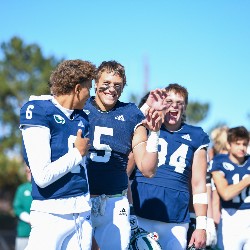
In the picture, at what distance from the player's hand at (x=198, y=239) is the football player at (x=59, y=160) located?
1507mm

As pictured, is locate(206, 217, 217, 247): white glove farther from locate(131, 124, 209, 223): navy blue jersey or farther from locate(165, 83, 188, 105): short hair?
locate(165, 83, 188, 105): short hair

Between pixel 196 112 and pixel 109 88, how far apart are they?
83.7ft

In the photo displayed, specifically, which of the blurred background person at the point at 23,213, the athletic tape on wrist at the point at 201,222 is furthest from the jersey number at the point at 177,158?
the blurred background person at the point at 23,213

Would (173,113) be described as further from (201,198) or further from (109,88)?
(109,88)

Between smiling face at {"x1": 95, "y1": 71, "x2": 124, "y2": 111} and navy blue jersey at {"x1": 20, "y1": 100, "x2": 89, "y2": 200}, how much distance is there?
699 mm

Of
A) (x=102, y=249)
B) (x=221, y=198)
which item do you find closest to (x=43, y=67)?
(x=221, y=198)

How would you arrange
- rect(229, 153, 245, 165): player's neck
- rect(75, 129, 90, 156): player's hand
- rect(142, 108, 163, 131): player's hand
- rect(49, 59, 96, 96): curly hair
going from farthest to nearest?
1. rect(229, 153, 245, 165): player's neck
2. rect(142, 108, 163, 131): player's hand
3. rect(49, 59, 96, 96): curly hair
4. rect(75, 129, 90, 156): player's hand

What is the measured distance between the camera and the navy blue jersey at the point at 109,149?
467 centimetres

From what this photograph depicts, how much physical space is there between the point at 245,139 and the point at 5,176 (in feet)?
73.8

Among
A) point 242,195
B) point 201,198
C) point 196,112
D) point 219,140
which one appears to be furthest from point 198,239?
point 196,112

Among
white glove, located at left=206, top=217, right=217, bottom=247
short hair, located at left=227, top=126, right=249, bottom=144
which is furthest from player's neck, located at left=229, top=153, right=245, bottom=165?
white glove, located at left=206, top=217, right=217, bottom=247

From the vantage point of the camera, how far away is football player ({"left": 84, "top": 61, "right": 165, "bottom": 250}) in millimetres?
4602

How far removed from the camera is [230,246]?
21.7ft

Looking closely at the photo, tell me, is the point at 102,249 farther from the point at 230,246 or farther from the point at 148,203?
the point at 230,246
